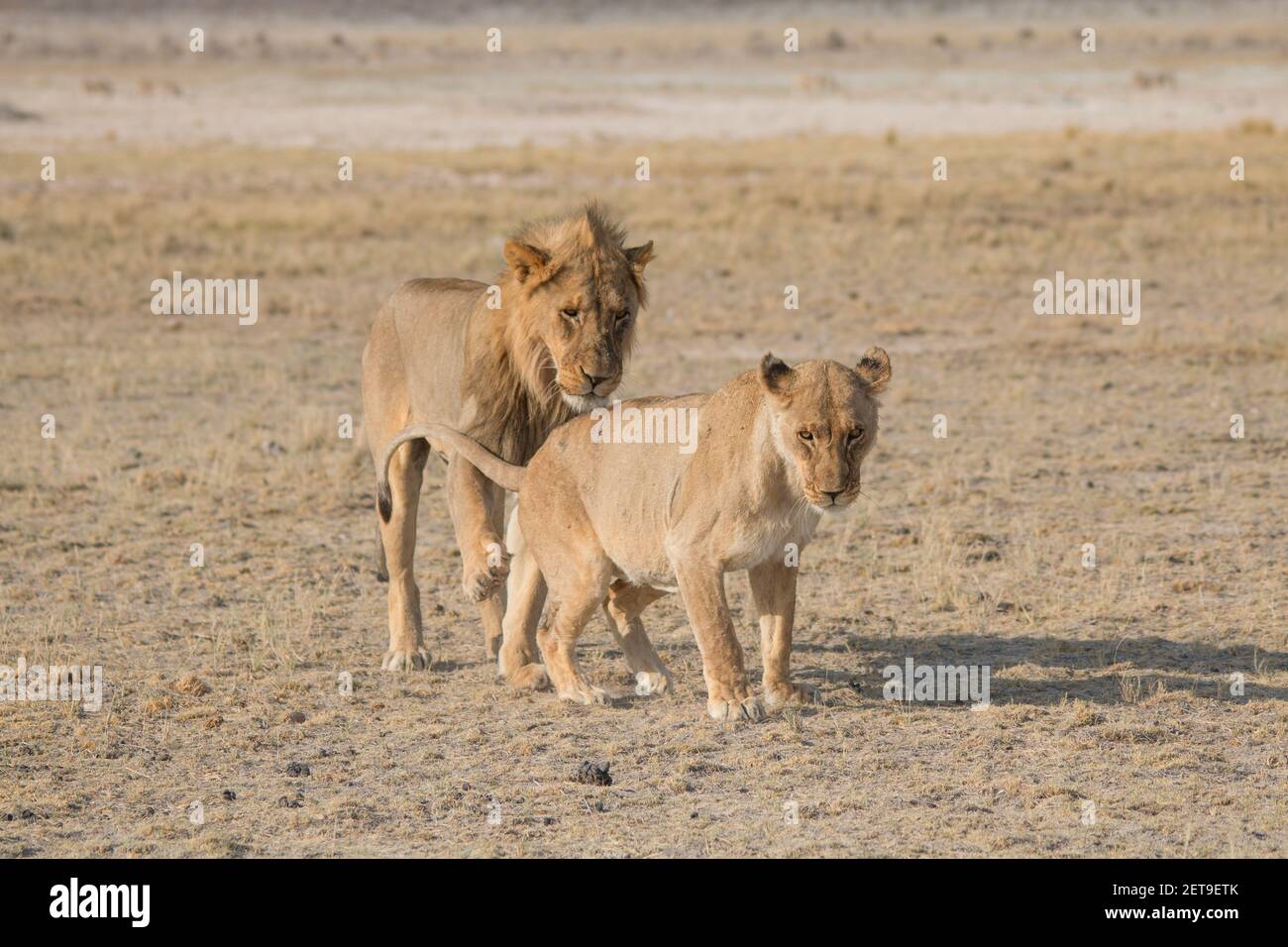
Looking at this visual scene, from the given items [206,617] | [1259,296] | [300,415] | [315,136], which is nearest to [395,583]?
[206,617]

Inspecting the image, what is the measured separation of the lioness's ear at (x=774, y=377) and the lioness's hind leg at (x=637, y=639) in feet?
4.18

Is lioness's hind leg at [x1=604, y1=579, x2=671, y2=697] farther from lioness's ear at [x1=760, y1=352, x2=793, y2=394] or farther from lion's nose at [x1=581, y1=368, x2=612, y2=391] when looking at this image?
lioness's ear at [x1=760, y1=352, x2=793, y2=394]

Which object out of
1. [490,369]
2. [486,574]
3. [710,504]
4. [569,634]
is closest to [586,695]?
[569,634]

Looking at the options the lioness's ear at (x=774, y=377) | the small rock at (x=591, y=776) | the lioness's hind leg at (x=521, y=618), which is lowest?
the small rock at (x=591, y=776)

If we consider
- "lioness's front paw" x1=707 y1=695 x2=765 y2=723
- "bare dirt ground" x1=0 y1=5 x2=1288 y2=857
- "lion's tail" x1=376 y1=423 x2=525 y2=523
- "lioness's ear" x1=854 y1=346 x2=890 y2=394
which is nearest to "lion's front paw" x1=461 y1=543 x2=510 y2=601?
"lion's tail" x1=376 y1=423 x2=525 y2=523

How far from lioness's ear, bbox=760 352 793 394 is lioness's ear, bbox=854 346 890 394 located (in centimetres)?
28

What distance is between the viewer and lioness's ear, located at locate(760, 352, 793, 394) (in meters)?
6.09

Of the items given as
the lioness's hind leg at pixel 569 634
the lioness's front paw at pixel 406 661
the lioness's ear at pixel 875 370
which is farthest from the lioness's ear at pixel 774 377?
the lioness's front paw at pixel 406 661

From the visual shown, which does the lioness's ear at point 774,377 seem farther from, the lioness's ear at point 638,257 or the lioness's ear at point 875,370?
the lioness's ear at point 638,257

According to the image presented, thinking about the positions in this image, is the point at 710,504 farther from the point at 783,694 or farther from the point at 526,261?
the point at 526,261

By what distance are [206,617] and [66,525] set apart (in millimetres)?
2126

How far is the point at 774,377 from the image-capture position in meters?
6.11

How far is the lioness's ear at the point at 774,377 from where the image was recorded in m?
6.09
